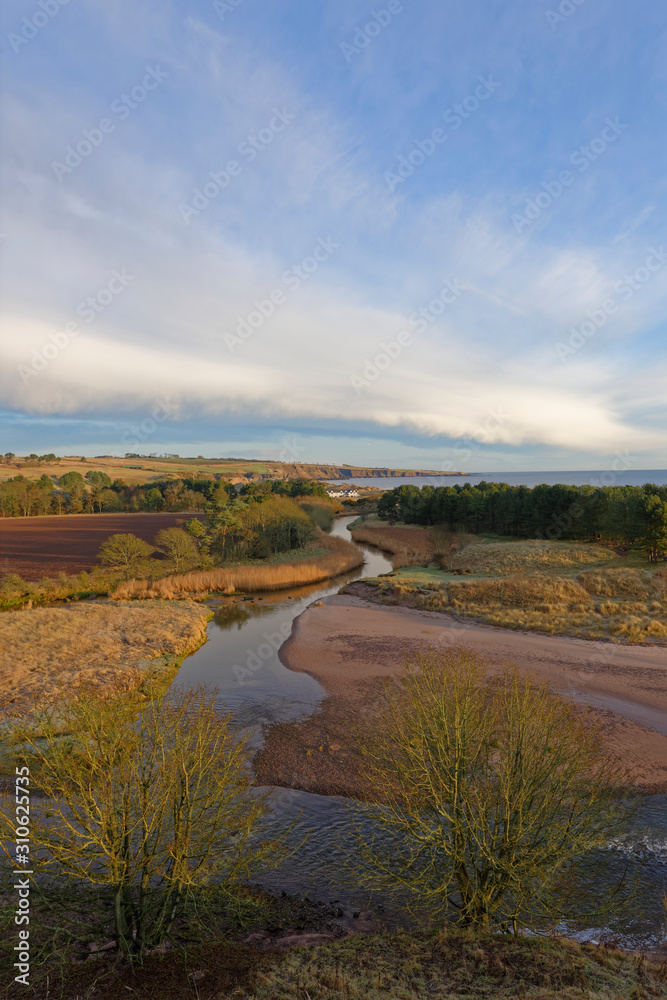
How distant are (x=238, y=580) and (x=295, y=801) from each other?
33.0 meters

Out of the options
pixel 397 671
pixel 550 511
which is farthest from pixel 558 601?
pixel 550 511

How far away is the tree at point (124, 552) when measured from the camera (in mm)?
43781

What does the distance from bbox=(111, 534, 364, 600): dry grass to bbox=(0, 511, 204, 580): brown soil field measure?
10061 mm

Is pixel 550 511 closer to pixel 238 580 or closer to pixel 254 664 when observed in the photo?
pixel 238 580

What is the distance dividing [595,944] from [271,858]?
6986mm

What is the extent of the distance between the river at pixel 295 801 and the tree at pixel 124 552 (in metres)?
9.92

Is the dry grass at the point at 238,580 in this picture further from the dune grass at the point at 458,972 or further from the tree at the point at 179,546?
the dune grass at the point at 458,972

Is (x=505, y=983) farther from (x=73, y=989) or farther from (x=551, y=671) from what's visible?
(x=551, y=671)

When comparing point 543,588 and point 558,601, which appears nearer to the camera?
point 558,601

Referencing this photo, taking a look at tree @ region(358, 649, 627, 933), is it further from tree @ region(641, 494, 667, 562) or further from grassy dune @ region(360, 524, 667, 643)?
tree @ region(641, 494, 667, 562)

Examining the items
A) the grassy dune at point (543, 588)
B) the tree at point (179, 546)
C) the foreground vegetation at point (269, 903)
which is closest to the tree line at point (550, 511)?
the grassy dune at point (543, 588)

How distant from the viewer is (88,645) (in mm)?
25625

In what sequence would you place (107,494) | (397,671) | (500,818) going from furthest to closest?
(107,494)
(397,671)
(500,818)

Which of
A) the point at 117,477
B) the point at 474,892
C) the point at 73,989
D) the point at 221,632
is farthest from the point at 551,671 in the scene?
the point at 117,477
